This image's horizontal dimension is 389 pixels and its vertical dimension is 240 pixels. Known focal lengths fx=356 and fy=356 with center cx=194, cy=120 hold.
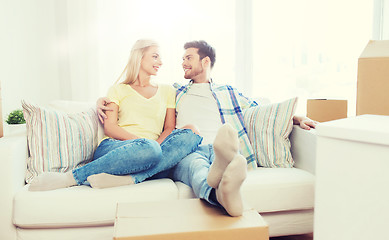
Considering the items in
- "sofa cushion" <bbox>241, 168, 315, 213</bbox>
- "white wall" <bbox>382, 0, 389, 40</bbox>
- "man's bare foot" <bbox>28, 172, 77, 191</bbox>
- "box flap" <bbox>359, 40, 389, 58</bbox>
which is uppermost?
"white wall" <bbox>382, 0, 389, 40</bbox>

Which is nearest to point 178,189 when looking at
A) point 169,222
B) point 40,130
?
point 169,222

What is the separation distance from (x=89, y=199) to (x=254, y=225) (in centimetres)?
73

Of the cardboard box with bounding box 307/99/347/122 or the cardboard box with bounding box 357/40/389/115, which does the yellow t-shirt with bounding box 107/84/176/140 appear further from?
the cardboard box with bounding box 357/40/389/115

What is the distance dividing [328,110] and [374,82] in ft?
3.84

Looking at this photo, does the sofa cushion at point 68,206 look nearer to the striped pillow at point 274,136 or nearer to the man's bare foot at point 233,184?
the man's bare foot at point 233,184

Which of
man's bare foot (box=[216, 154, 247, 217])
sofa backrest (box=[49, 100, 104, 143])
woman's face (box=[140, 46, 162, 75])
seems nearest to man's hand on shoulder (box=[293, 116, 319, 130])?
woman's face (box=[140, 46, 162, 75])

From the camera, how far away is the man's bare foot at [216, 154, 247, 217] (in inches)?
38.4

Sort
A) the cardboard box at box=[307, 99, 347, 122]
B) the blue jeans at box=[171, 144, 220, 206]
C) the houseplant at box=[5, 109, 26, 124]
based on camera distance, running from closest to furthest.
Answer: the blue jeans at box=[171, 144, 220, 206]
the cardboard box at box=[307, 99, 347, 122]
the houseplant at box=[5, 109, 26, 124]

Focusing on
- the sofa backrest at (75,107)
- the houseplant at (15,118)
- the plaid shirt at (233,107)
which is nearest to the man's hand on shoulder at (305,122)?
the plaid shirt at (233,107)

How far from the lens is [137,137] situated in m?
1.82

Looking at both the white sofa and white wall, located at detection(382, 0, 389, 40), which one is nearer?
the white sofa

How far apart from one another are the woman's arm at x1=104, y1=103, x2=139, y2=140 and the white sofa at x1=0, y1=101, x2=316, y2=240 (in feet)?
1.16

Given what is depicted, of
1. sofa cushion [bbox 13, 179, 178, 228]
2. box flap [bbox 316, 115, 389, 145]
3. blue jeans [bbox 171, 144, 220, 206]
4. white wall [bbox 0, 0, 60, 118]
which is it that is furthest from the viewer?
white wall [bbox 0, 0, 60, 118]

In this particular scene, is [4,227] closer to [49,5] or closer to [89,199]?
[89,199]
